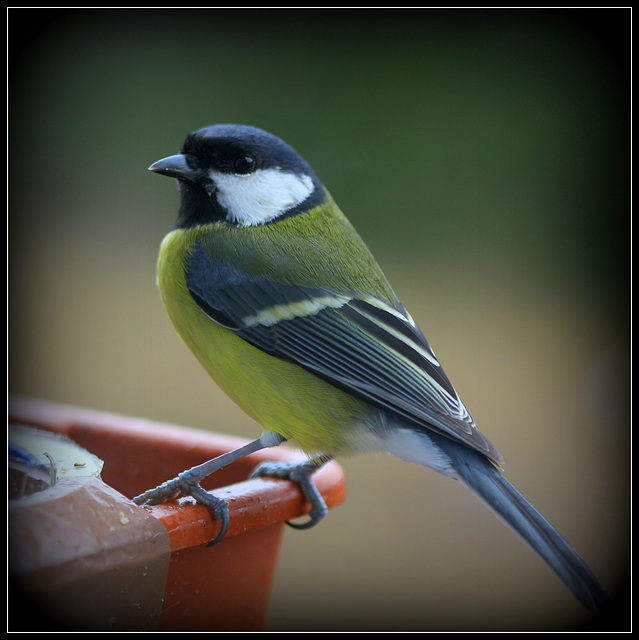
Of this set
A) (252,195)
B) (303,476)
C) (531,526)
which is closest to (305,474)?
(303,476)

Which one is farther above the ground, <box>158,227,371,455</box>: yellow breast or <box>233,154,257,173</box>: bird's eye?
<box>233,154,257,173</box>: bird's eye

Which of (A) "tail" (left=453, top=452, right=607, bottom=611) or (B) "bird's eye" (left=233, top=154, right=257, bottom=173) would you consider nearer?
(A) "tail" (left=453, top=452, right=607, bottom=611)

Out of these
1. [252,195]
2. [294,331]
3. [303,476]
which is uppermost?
[252,195]

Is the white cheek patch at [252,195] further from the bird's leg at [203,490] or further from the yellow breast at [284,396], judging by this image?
the bird's leg at [203,490]

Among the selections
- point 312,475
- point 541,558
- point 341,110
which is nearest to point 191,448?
point 312,475

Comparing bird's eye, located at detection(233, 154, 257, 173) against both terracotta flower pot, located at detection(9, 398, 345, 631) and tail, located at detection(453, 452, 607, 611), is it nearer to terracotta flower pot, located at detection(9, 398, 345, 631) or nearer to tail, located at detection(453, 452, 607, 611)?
terracotta flower pot, located at detection(9, 398, 345, 631)

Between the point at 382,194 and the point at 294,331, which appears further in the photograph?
the point at 382,194

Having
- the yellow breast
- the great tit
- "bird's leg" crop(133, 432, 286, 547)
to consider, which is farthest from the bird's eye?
"bird's leg" crop(133, 432, 286, 547)

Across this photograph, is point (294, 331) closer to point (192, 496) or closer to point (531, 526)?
point (192, 496)
